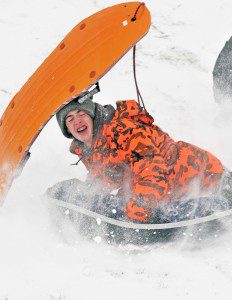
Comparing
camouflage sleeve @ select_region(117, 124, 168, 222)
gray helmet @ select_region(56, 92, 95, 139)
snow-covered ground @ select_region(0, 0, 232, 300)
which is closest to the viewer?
snow-covered ground @ select_region(0, 0, 232, 300)

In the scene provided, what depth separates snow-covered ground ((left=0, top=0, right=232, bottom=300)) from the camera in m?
3.13

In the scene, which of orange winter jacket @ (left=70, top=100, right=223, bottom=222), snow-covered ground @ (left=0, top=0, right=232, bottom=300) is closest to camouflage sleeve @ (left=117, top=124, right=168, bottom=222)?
orange winter jacket @ (left=70, top=100, right=223, bottom=222)

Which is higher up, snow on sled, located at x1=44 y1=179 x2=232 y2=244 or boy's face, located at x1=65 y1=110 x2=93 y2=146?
boy's face, located at x1=65 y1=110 x2=93 y2=146

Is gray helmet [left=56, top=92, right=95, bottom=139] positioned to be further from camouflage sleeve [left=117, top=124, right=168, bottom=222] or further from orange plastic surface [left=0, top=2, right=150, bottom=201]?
camouflage sleeve [left=117, top=124, right=168, bottom=222]

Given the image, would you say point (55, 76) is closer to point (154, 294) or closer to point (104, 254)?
point (104, 254)

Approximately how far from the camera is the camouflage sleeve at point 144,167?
10.7 ft

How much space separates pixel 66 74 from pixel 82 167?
4.67ft

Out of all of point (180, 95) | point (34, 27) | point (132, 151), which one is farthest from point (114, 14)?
point (34, 27)

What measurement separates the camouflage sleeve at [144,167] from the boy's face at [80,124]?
0.30 m

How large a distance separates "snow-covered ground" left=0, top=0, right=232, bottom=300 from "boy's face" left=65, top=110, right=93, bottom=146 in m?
0.72

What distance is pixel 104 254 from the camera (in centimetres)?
350

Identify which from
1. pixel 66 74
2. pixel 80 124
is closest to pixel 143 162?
pixel 80 124

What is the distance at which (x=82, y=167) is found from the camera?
15.3 ft

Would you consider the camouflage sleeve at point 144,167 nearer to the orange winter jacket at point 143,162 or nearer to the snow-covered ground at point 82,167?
the orange winter jacket at point 143,162
